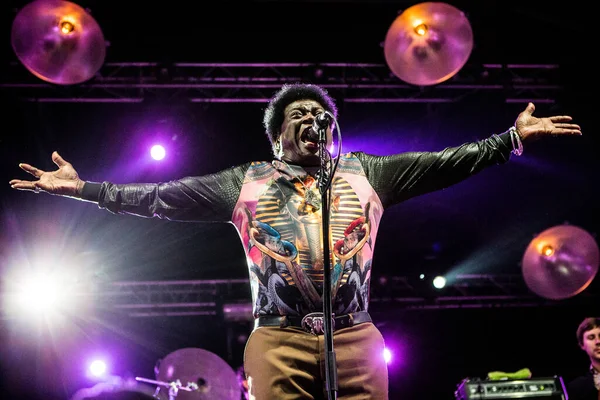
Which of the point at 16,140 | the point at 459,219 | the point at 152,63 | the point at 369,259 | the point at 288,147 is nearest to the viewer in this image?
the point at 369,259

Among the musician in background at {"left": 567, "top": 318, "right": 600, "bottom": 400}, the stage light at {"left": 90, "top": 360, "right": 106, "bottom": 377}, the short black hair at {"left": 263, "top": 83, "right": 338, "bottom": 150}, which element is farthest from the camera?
the stage light at {"left": 90, "top": 360, "right": 106, "bottom": 377}

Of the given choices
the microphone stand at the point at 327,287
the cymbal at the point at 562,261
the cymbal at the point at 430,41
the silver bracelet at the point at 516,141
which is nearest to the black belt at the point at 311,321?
the microphone stand at the point at 327,287

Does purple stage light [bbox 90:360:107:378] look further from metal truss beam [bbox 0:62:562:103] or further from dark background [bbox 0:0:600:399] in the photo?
metal truss beam [bbox 0:62:562:103]

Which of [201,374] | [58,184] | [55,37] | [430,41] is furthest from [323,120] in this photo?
[201,374]

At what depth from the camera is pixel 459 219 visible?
10891 millimetres

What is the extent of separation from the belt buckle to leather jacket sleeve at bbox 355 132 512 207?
2.47 ft

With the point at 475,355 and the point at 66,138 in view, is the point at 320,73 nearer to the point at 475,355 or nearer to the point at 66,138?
the point at 66,138

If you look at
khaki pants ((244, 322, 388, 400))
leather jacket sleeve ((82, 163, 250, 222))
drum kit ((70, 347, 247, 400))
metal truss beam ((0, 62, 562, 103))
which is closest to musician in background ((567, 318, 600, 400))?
metal truss beam ((0, 62, 562, 103))

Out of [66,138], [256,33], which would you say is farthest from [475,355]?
[66,138]

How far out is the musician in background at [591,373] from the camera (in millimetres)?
6363

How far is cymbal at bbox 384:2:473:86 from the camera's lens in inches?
252

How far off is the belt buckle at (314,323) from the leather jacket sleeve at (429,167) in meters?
0.75

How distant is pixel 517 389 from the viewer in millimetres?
6109

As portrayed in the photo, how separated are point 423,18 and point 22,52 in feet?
12.8
